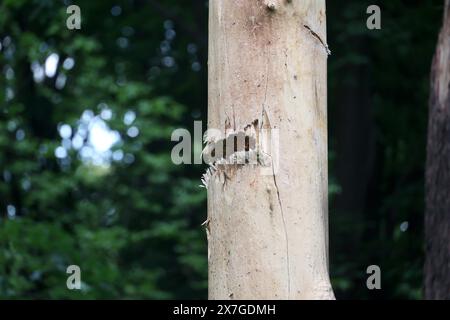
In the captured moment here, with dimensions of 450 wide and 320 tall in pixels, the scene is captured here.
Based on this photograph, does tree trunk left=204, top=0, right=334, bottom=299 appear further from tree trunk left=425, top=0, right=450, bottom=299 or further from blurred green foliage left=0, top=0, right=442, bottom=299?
blurred green foliage left=0, top=0, right=442, bottom=299

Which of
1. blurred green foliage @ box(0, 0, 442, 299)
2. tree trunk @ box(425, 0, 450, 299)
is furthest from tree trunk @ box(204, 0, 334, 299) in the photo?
blurred green foliage @ box(0, 0, 442, 299)

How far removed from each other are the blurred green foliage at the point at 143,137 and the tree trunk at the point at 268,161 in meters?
5.50

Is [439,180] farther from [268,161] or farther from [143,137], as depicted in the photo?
[143,137]

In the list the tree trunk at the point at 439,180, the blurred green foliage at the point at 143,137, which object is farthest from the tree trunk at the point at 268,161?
the blurred green foliage at the point at 143,137

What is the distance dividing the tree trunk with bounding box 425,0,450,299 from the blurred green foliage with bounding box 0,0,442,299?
298 centimetres

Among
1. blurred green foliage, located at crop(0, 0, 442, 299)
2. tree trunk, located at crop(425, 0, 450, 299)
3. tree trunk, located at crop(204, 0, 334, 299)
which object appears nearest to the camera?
tree trunk, located at crop(204, 0, 334, 299)

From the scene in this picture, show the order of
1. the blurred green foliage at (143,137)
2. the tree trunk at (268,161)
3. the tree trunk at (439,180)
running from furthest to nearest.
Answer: the blurred green foliage at (143,137), the tree trunk at (439,180), the tree trunk at (268,161)

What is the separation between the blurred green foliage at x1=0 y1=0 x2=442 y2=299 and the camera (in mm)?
8883

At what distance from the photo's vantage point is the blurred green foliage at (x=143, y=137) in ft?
29.1

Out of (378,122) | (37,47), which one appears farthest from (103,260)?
(378,122)

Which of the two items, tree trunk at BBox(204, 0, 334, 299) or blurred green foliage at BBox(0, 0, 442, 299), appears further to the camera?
blurred green foliage at BBox(0, 0, 442, 299)

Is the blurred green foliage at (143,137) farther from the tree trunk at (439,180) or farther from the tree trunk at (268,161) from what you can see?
the tree trunk at (268,161)

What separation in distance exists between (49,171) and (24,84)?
4.40ft

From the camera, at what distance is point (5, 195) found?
1096cm
